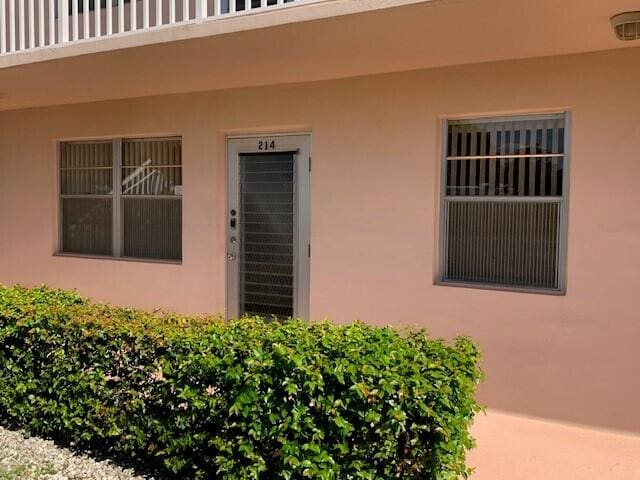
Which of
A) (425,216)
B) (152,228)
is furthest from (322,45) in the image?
(152,228)

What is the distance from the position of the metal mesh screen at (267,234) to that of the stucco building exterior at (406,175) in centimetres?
2

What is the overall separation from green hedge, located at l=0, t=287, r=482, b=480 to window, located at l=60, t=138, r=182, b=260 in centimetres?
296

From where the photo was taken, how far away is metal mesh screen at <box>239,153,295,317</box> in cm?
647

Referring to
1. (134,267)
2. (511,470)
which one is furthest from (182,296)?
(511,470)

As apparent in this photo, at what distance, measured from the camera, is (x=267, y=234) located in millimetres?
6594

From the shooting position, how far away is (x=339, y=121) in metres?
5.91

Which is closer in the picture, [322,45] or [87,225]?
[322,45]

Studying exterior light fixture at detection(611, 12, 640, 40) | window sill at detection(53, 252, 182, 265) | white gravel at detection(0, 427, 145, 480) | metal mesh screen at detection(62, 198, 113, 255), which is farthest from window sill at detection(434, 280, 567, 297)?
metal mesh screen at detection(62, 198, 113, 255)

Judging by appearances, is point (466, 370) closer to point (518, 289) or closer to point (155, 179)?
point (518, 289)

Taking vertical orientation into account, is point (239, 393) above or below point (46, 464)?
above

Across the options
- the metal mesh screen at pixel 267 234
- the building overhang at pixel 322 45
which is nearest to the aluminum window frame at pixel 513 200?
the building overhang at pixel 322 45

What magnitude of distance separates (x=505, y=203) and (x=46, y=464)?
4.10m

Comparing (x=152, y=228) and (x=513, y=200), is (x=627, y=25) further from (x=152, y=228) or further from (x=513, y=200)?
(x=152, y=228)

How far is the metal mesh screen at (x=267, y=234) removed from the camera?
6473mm
